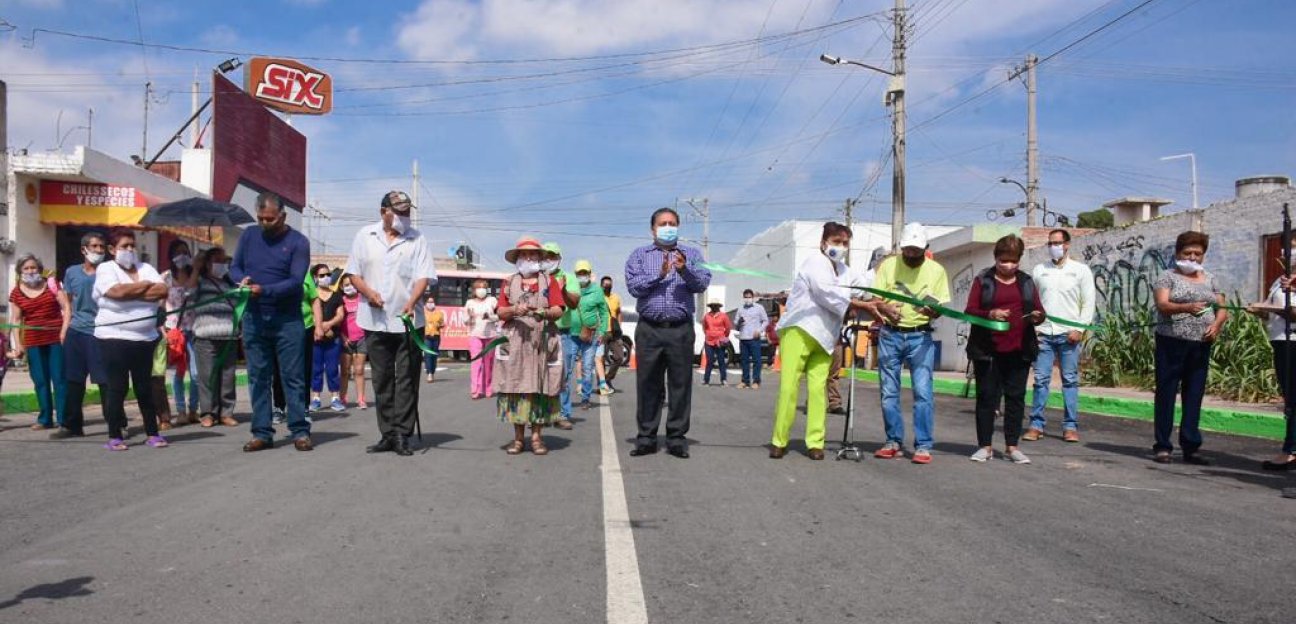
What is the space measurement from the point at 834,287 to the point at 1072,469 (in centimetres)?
214

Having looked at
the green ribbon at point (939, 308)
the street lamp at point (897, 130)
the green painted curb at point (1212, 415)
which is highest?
the street lamp at point (897, 130)

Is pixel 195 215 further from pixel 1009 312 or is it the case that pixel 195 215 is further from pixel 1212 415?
pixel 1212 415

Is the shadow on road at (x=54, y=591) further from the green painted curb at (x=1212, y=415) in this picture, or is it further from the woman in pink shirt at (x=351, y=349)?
the woman in pink shirt at (x=351, y=349)

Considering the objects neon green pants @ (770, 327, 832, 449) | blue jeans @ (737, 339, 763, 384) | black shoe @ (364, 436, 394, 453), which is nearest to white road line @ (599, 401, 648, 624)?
neon green pants @ (770, 327, 832, 449)

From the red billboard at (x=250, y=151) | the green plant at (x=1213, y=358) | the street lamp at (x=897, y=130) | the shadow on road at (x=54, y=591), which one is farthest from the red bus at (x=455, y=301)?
the shadow on road at (x=54, y=591)

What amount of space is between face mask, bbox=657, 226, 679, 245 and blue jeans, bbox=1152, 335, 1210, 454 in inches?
152

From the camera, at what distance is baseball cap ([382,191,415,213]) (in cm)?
721

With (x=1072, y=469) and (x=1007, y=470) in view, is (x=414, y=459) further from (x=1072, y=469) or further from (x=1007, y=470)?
(x=1072, y=469)

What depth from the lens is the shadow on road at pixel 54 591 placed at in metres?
3.58

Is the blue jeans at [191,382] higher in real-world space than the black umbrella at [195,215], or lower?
lower

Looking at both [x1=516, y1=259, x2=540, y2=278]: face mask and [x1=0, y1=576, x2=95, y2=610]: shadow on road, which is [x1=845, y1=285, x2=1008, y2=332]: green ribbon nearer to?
[x1=516, y1=259, x2=540, y2=278]: face mask

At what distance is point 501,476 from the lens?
6254 millimetres

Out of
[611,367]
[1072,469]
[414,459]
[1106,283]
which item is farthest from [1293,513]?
[1106,283]

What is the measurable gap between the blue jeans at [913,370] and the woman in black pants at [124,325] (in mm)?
5565
